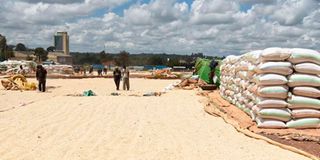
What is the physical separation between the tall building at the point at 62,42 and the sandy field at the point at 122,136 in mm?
107979

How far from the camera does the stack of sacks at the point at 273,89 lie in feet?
34.3

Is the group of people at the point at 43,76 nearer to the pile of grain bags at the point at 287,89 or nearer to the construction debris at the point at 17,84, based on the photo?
the construction debris at the point at 17,84

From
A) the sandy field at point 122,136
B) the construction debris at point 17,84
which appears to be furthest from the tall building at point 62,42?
the sandy field at point 122,136

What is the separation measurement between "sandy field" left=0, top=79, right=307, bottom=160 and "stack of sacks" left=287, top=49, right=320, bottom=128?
1.46 metres

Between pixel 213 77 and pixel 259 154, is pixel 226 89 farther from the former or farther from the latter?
pixel 259 154

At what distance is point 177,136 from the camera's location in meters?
9.57

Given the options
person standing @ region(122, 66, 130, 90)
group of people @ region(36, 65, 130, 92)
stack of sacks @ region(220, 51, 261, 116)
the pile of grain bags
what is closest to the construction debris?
group of people @ region(36, 65, 130, 92)

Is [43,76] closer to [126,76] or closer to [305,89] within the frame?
[126,76]

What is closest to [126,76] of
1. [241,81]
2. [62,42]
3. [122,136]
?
[241,81]

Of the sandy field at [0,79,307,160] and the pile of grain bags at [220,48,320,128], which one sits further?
the pile of grain bags at [220,48,320,128]

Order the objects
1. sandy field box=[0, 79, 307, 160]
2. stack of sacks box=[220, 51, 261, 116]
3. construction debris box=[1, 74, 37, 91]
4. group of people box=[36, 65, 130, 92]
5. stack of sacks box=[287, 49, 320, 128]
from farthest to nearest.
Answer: construction debris box=[1, 74, 37, 91]
group of people box=[36, 65, 130, 92]
stack of sacks box=[220, 51, 261, 116]
stack of sacks box=[287, 49, 320, 128]
sandy field box=[0, 79, 307, 160]

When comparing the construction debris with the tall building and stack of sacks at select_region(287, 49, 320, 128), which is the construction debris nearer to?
stack of sacks at select_region(287, 49, 320, 128)

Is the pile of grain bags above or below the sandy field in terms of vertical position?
above

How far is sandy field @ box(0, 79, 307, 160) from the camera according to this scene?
25.6 ft
